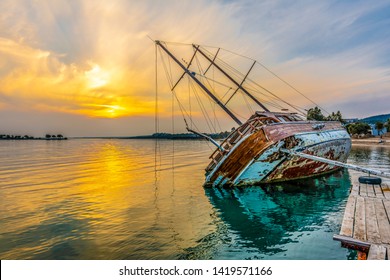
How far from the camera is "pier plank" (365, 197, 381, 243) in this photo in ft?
20.5

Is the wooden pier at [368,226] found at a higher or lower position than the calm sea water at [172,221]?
higher

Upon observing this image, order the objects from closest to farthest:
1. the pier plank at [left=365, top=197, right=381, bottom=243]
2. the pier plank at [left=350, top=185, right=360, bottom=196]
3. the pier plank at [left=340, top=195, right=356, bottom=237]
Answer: the pier plank at [left=365, top=197, right=381, bottom=243], the pier plank at [left=340, top=195, right=356, bottom=237], the pier plank at [left=350, top=185, right=360, bottom=196]

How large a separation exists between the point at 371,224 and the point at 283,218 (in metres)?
5.17

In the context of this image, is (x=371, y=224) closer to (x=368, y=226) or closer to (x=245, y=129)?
(x=368, y=226)

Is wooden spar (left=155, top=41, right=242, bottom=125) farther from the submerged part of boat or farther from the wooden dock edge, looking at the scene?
the wooden dock edge

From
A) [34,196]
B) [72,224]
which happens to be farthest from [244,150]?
[34,196]

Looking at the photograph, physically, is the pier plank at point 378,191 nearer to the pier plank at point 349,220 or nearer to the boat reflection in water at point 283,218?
the pier plank at point 349,220

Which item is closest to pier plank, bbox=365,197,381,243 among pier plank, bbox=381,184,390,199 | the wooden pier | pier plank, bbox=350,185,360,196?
the wooden pier

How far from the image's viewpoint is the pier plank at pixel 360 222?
638 centimetres

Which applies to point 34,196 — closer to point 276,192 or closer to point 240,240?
point 240,240

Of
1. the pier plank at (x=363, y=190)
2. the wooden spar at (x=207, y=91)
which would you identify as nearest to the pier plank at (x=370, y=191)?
the pier plank at (x=363, y=190)

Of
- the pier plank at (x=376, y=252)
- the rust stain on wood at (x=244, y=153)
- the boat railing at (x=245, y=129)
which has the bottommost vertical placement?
the pier plank at (x=376, y=252)

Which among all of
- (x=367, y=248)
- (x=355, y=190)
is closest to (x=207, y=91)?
(x=355, y=190)

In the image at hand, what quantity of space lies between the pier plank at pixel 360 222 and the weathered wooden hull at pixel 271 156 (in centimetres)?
808
